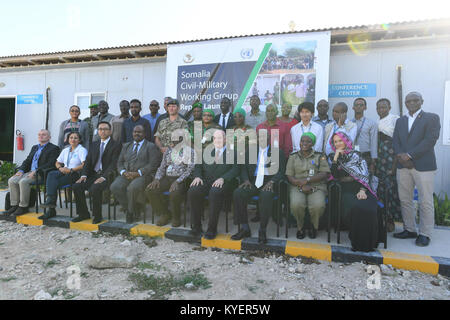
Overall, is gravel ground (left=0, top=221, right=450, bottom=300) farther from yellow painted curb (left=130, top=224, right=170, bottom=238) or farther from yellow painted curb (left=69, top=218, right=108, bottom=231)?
yellow painted curb (left=69, top=218, right=108, bottom=231)

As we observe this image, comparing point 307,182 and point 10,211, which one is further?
point 10,211

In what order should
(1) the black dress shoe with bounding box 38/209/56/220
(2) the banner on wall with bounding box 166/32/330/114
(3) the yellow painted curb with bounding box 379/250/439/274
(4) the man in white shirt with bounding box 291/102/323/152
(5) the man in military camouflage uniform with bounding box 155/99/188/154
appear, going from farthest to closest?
(2) the banner on wall with bounding box 166/32/330/114 < (5) the man in military camouflage uniform with bounding box 155/99/188/154 < (1) the black dress shoe with bounding box 38/209/56/220 < (4) the man in white shirt with bounding box 291/102/323/152 < (3) the yellow painted curb with bounding box 379/250/439/274

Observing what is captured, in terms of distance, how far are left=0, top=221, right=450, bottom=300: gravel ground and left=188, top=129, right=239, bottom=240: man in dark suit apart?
36cm

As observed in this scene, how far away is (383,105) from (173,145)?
346 centimetres

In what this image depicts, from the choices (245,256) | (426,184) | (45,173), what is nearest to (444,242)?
(426,184)

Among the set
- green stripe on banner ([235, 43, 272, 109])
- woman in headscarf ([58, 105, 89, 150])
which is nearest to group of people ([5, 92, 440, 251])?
woman in headscarf ([58, 105, 89, 150])

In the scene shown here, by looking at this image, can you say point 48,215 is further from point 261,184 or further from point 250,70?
point 250,70

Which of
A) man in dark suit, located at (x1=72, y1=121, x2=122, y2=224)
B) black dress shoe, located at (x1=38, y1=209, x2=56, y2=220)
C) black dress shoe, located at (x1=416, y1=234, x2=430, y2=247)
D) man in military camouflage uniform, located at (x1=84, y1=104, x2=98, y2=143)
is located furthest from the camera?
man in military camouflage uniform, located at (x1=84, y1=104, x2=98, y2=143)

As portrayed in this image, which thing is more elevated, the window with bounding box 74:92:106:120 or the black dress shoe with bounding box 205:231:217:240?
the window with bounding box 74:92:106:120

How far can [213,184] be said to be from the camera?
13.0ft

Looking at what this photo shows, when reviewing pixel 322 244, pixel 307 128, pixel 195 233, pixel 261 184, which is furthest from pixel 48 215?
pixel 307 128

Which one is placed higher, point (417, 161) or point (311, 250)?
point (417, 161)

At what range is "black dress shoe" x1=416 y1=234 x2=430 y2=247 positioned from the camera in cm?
362

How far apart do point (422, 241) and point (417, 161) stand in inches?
41.1
